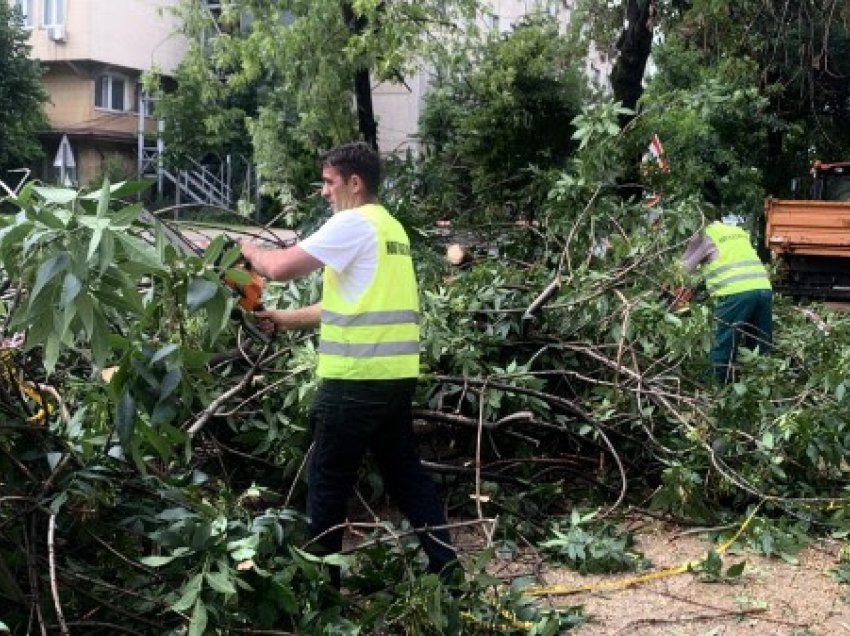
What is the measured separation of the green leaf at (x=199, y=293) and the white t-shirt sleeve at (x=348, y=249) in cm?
85

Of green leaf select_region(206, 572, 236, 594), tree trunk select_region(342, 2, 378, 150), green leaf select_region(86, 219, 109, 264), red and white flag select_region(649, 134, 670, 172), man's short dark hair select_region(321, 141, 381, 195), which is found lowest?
green leaf select_region(206, 572, 236, 594)

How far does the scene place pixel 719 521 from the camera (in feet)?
15.7

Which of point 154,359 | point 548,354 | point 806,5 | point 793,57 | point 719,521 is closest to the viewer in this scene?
point 154,359

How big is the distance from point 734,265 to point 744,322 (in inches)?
16.6

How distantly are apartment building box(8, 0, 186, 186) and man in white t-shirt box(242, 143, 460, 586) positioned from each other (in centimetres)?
2706

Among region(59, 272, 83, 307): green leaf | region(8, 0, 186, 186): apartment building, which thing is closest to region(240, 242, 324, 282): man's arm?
region(59, 272, 83, 307): green leaf

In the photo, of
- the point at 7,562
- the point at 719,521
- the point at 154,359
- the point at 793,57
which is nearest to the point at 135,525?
the point at 7,562

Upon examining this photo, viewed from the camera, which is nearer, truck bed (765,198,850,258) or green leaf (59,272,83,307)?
green leaf (59,272,83,307)

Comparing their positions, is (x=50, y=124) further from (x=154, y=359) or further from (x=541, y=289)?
(x=154, y=359)

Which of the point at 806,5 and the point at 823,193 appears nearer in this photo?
the point at 806,5

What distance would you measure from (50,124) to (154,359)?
99.8 ft

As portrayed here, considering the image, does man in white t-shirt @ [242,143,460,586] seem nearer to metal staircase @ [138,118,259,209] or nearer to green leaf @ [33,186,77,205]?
green leaf @ [33,186,77,205]

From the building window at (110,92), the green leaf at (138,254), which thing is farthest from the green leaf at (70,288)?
the building window at (110,92)

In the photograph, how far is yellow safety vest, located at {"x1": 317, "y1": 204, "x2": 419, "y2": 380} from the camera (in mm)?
3594
